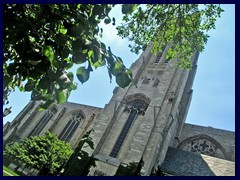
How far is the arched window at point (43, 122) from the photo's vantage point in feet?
80.1

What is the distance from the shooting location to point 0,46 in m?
3.17

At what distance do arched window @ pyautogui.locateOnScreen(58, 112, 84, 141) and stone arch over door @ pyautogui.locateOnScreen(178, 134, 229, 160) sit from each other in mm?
10882

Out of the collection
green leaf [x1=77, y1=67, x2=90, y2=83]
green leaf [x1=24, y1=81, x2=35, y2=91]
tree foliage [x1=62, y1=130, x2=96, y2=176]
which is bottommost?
green leaf [x1=24, y1=81, x2=35, y2=91]

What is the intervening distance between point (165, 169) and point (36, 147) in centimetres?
1045

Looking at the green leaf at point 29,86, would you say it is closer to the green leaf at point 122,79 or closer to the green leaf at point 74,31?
the green leaf at point 74,31

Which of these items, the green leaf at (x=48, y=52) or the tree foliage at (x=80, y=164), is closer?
the green leaf at (x=48, y=52)

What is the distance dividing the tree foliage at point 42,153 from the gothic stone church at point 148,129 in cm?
285

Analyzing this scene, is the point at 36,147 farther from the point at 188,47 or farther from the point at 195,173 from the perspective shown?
the point at 188,47

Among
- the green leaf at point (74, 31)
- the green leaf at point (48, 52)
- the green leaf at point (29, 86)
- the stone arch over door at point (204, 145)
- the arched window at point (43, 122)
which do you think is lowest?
the green leaf at point (29, 86)

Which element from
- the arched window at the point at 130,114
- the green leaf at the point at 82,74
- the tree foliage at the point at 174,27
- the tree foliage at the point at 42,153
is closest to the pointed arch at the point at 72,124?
the tree foliage at the point at 42,153

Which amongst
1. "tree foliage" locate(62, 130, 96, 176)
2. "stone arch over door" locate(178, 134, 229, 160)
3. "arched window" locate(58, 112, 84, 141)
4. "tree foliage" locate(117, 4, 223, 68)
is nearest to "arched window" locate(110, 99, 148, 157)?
"tree foliage" locate(62, 130, 96, 176)

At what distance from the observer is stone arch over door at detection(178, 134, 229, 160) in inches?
810

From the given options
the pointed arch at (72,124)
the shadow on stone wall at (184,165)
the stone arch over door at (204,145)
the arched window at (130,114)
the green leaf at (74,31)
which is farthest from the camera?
the pointed arch at (72,124)

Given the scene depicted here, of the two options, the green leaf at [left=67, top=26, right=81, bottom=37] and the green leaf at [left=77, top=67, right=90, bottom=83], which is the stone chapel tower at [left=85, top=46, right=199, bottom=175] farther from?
the green leaf at [left=67, top=26, right=81, bottom=37]
